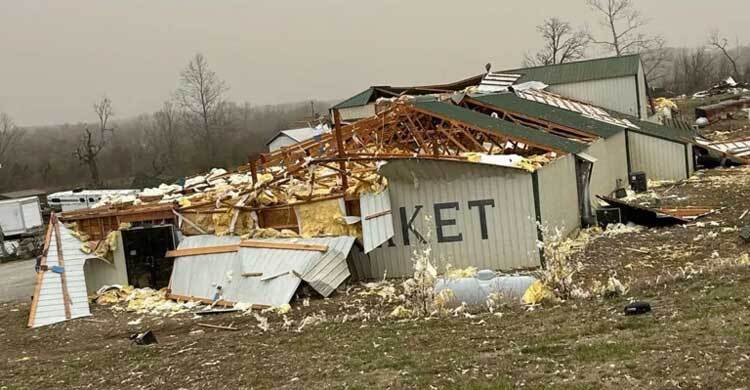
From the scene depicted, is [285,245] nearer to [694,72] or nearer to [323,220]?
[323,220]

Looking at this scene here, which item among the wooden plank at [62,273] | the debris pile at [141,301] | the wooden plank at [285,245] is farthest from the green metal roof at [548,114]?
the wooden plank at [62,273]

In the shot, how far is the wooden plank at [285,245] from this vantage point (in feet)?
49.0

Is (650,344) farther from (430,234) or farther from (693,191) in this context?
(693,191)

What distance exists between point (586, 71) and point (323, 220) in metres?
24.4

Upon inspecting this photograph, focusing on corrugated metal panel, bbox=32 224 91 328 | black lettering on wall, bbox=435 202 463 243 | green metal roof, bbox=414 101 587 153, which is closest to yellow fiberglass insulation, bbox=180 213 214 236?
corrugated metal panel, bbox=32 224 91 328

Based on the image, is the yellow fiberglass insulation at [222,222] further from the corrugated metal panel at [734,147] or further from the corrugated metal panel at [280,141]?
the corrugated metal panel at [280,141]

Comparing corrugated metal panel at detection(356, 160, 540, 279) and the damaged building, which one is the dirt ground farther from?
corrugated metal panel at detection(356, 160, 540, 279)

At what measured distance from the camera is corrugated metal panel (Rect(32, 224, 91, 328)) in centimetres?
1561

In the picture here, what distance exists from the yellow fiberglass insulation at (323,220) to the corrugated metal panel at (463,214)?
1167 millimetres

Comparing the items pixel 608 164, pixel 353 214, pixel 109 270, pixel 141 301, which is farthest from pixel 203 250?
pixel 608 164

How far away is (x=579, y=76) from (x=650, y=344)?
30.3 m

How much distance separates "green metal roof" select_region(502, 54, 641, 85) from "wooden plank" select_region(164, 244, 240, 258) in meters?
24.2

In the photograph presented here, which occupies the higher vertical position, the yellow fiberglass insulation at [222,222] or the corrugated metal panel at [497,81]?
the corrugated metal panel at [497,81]

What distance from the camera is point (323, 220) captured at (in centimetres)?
1602
